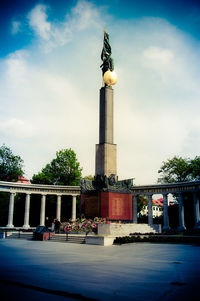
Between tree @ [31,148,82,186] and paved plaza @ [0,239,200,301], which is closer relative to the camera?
paved plaza @ [0,239,200,301]

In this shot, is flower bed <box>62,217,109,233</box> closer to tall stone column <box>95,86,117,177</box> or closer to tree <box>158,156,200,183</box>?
tall stone column <box>95,86,117,177</box>

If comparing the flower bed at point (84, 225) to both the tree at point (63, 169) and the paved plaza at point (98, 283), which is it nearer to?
the paved plaza at point (98, 283)

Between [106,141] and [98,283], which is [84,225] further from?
[98,283]

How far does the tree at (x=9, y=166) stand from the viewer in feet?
224

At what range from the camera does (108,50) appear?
4034 cm

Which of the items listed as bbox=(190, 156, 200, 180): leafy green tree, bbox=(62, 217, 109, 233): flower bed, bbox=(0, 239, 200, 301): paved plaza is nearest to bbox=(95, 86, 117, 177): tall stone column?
bbox=(62, 217, 109, 233): flower bed

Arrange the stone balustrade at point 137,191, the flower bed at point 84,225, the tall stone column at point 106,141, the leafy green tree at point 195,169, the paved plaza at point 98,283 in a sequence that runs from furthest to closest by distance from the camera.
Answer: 1. the leafy green tree at point 195,169
2. the stone balustrade at point 137,191
3. the tall stone column at point 106,141
4. the flower bed at point 84,225
5. the paved plaza at point 98,283

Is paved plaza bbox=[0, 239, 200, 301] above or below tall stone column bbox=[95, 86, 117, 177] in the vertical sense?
below

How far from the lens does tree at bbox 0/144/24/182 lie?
224 ft

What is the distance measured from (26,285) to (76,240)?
2025cm

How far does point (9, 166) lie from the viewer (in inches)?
2721

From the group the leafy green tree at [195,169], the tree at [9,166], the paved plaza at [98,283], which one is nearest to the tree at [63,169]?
the tree at [9,166]

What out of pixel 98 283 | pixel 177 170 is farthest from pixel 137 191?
pixel 98 283

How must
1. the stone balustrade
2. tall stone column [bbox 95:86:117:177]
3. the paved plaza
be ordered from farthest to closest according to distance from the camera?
the stone balustrade, tall stone column [bbox 95:86:117:177], the paved plaza
